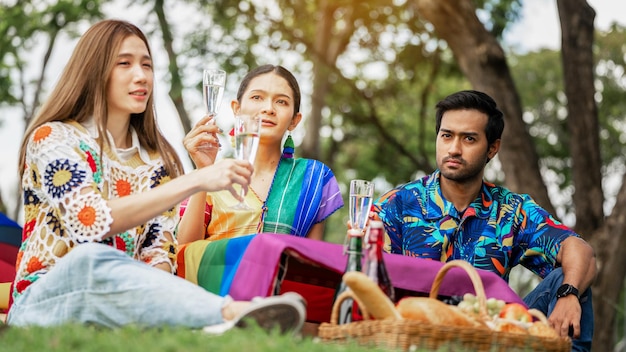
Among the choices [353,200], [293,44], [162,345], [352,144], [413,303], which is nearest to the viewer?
[162,345]

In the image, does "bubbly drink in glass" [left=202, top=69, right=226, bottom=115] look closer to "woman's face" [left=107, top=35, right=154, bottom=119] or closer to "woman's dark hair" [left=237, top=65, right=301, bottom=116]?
"woman's face" [left=107, top=35, right=154, bottom=119]

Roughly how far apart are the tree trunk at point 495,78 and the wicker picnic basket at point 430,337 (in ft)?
20.9

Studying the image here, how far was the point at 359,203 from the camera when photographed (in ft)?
13.6

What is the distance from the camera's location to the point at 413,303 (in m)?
3.62

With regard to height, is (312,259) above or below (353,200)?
below

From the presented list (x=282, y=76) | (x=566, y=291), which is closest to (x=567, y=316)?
(x=566, y=291)

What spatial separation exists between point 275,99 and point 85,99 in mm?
1379

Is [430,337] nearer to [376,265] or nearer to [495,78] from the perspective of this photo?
[376,265]

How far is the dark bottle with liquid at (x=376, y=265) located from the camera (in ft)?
12.4

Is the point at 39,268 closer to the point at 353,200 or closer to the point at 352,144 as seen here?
the point at 353,200

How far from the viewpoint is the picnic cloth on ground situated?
3816mm

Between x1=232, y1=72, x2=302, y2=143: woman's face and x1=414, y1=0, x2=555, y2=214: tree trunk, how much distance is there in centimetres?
478

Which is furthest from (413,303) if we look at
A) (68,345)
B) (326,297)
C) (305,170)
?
(305,170)

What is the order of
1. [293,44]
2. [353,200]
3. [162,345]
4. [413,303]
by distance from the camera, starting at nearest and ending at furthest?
[162,345]
[413,303]
[353,200]
[293,44]
